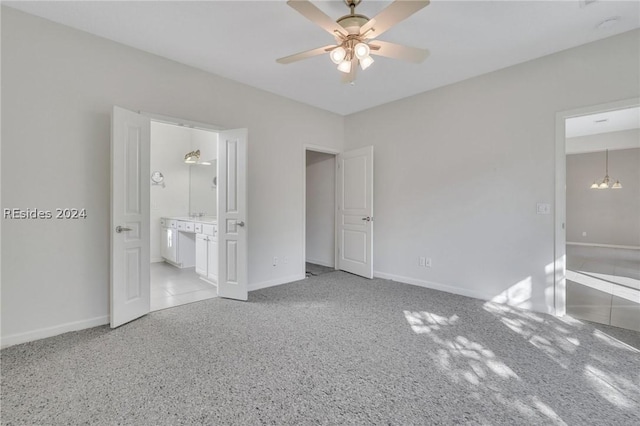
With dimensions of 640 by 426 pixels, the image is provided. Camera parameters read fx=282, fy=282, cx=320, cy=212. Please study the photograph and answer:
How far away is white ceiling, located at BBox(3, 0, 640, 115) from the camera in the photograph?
2.39 metres

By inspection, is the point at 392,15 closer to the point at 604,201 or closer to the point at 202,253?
the point at 202,253

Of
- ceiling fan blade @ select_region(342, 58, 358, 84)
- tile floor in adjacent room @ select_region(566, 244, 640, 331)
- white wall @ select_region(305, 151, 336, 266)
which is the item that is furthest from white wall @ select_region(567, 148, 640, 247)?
ceiling fan blade @ select_region(342, 58, 358, 84)

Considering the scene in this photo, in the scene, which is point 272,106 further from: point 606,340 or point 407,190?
point 606,340

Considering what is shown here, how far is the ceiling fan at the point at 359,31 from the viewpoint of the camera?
6.02 ft

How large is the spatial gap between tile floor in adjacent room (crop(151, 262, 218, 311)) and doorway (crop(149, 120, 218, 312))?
0.05ft

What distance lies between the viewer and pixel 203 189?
600 cm

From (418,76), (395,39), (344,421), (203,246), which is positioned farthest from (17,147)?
(418,76)

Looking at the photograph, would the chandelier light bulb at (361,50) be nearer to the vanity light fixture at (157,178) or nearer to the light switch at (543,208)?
the light switch at (543,208)

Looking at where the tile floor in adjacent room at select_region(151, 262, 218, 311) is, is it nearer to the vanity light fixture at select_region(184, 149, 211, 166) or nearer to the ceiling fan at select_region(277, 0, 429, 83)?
the vanity light fixture at select_region(184, 149, 211, 166)

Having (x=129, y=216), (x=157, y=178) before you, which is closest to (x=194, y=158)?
(x=157, y=178)

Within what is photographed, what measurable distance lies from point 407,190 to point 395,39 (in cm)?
221

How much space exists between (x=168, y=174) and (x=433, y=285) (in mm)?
5703

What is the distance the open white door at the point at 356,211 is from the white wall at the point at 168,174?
11.9ft

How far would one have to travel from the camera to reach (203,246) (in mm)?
4398
